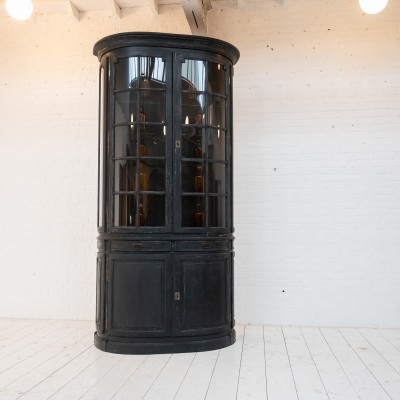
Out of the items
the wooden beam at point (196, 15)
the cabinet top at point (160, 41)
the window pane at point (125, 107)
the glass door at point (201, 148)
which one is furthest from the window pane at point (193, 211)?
the wooden beam at point (196, 15)

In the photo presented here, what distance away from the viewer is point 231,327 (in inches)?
180

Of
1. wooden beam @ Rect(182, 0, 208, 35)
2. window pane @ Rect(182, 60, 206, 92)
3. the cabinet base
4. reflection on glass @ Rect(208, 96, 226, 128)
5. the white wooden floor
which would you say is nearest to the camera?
the white wooden floor

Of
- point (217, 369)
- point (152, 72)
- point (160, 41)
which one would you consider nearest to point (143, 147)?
point (152, 72)

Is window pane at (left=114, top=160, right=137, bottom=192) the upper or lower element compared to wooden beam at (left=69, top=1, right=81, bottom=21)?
lower

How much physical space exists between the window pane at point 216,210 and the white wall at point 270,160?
941mm

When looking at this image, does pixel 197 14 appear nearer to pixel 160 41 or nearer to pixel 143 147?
pixel 160 41

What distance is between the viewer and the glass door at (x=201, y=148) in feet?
14.5

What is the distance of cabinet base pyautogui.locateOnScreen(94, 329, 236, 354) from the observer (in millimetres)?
4219

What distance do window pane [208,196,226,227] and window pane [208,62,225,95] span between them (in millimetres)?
948

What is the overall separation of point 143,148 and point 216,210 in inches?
32.4

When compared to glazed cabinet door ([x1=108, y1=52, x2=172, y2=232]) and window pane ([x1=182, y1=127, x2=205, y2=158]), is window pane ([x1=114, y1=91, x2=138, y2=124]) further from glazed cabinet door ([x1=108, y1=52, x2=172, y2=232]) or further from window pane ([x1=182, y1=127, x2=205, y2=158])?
window pane ([x1=182, y1=127, x2=205, y2=158])

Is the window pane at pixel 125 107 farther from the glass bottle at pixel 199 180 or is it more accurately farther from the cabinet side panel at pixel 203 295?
the cabinet side panel at pixel 203 295

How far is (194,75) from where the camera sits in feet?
14.7

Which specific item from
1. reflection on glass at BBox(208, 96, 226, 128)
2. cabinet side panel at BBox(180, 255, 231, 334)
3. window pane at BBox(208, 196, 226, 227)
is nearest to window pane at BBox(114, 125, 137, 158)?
reflection on glass at BBox(208, 96, 226, 128)
